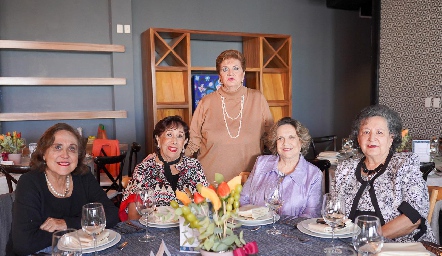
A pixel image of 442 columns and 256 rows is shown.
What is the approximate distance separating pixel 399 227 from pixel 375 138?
0.44 m

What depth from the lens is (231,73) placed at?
2.99 metres

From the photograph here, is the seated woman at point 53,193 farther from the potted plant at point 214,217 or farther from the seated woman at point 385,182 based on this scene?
the seated woman at point 385,182

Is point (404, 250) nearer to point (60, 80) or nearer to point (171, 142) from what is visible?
point (171, 142)

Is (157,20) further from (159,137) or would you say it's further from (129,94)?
(159,137)

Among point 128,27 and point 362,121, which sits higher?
point 128,27

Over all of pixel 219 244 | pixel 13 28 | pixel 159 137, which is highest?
pixel 13 28

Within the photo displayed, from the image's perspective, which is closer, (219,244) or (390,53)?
(219,244)

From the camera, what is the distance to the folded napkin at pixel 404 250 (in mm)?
1415

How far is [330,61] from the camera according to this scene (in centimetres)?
666

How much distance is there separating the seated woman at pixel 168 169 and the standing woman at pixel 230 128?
0.57m

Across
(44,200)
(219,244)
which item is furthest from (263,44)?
(219,244)

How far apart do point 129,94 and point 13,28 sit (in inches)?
58.6

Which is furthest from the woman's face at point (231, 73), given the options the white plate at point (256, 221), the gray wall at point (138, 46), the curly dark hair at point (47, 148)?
the gray wall at point (138, 46)

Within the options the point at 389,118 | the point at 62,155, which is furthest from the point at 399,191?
the point at 62,155
